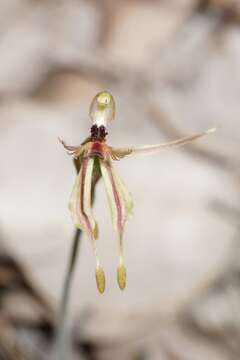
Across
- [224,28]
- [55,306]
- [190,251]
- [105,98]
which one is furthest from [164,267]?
[224,28]

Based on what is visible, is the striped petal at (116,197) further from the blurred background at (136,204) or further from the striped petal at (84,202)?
the blurred background at (136,204)

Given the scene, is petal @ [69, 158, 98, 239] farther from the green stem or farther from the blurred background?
the blurred background

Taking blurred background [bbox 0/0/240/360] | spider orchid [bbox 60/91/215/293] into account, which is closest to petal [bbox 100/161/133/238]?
spider orchid [bbox 60/91/215/293]

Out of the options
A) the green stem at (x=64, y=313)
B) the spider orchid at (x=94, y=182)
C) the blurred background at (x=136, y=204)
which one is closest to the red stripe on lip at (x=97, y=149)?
the spider orchid at (x=94, y=182)

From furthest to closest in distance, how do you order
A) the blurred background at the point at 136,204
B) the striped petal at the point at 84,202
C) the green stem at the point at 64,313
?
the blurred background at the point at 136,204, the green stem at the point at 64,313, the striped petal at the point at 84,202

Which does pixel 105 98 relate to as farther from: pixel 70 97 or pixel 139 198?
pixel 70 97
